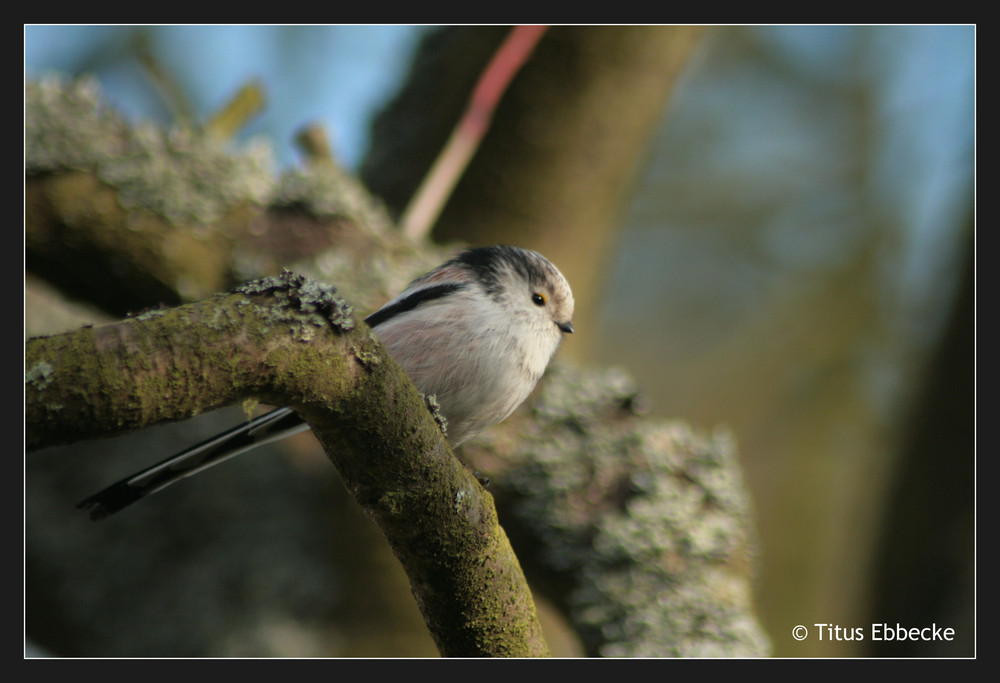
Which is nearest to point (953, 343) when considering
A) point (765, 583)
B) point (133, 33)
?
point (765, 583)

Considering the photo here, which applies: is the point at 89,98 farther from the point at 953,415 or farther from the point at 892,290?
the point at 892,290

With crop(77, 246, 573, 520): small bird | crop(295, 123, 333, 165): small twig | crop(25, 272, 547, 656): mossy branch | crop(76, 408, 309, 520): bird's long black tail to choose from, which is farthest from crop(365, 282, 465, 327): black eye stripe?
crop(295, 123, 333, 165): small twig

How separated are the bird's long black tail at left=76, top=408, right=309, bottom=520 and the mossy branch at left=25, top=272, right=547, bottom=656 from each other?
48 cm

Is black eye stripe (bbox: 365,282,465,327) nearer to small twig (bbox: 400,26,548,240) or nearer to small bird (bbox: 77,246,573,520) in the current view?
small bird (bbox: 77,246,573,520)

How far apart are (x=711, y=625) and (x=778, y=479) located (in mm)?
2761

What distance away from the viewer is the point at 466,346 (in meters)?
1.91

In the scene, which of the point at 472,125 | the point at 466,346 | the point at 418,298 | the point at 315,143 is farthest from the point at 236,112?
the point at 466,346

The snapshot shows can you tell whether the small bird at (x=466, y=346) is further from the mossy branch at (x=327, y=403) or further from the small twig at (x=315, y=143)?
the small twig at (x=315, y=143)

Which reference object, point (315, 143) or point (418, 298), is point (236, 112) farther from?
point (418, 298)

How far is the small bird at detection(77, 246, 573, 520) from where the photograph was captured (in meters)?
1.80

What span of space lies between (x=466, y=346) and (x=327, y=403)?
2.78 ft

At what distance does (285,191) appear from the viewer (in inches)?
115

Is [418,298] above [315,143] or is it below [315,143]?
below

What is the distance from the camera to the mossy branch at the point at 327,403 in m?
0.86
